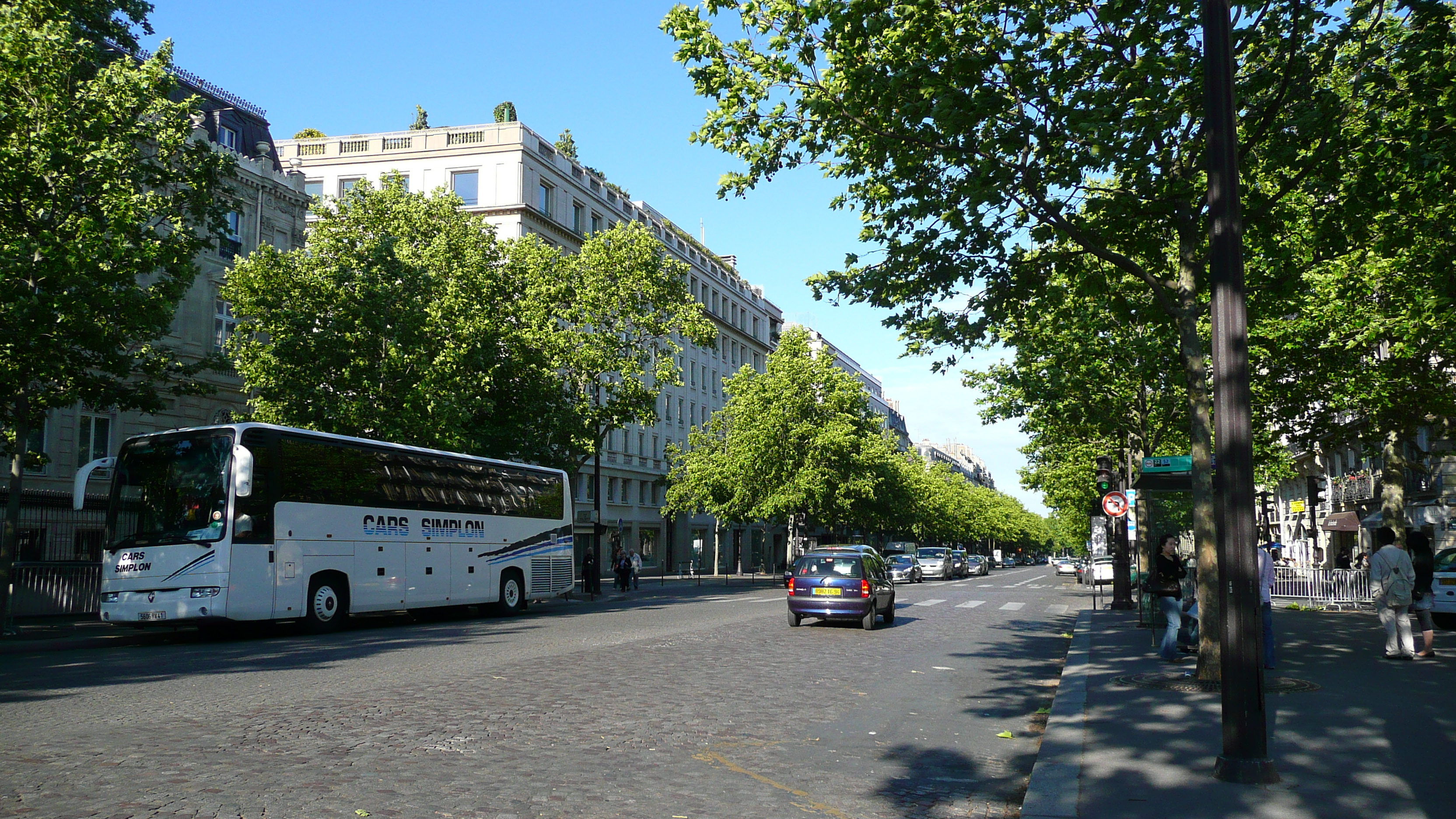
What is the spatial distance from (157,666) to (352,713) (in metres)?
6.06

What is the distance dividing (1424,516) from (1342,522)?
421 inches

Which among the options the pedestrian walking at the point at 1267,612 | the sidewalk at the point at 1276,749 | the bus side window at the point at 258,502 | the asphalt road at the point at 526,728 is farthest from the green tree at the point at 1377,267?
the bus side window at the point at 258,502

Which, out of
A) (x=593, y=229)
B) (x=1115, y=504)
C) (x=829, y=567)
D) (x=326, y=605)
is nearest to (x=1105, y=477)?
(x=1115, y=504)

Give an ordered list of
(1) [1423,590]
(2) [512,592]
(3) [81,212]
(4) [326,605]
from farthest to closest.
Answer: (2) [512,592] < (4) [326,605] < (3) [81,212] < (1) [1423,590]

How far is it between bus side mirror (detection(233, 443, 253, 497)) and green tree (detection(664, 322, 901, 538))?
35.9 metres

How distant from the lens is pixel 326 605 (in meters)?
21.0

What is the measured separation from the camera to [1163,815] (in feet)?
20.0

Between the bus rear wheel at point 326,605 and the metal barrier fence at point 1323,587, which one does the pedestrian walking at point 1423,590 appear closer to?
the metal barrier fence at point 1323,587

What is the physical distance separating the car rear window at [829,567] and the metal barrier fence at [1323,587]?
10.7 m

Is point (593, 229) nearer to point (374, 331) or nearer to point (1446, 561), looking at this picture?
point (374, 331)

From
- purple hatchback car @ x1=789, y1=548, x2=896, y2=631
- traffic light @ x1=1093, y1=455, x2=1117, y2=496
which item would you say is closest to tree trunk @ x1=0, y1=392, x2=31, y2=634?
purple hatchback car @ x1=789, y1=548, x2=896, y2=631

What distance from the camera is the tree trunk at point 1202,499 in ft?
37.6

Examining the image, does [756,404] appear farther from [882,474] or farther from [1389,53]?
[1389,53]

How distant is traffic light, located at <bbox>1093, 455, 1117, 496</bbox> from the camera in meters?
23.0
